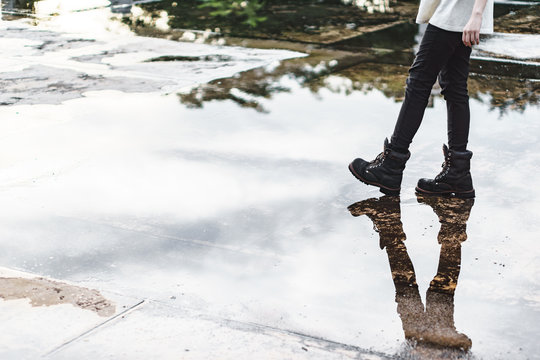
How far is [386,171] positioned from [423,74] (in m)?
0.58

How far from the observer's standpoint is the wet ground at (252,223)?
2801 mm

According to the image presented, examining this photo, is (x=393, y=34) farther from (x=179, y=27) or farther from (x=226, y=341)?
(x=226, y=341)

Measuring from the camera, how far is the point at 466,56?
4172mm

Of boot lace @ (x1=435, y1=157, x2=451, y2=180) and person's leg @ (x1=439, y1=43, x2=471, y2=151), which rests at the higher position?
person's leg @ (x1=439, y1=43, x2=471, y2=151)

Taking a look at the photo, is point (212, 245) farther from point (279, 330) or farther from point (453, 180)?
point (453, 180)

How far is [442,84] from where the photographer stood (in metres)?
4.26

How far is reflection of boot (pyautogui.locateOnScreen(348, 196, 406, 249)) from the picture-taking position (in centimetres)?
370

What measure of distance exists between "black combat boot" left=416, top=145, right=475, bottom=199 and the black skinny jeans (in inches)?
2.5

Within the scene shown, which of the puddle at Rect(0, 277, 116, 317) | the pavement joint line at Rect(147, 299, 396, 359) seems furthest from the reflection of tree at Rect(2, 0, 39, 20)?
the pavement joint line at Rect(147, 299, 396, 359)

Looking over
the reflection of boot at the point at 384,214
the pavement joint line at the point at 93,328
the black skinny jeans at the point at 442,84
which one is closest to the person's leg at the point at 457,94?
the black skinny jeans at the point at 442,84

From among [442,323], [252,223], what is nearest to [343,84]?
[252,223]

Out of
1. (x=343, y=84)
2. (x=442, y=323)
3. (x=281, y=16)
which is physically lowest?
(x=442, y=323)

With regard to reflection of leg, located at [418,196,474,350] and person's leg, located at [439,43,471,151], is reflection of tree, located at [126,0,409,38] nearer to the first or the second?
person's leg, located at [439,43,471,151]

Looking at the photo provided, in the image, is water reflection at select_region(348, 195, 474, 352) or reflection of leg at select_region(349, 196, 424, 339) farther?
reflection of leg at select_region(349, 196, 424, 339)
